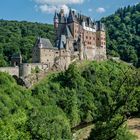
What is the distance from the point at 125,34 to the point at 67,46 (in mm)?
69224

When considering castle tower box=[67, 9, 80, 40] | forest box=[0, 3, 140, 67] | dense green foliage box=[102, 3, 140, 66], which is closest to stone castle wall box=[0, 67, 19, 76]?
castle tower box=[67, 9, 80, 40]

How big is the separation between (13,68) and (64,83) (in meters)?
13.8

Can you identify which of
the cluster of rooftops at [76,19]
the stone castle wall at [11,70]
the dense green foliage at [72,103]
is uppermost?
the cluster of rooftops at [76,19]

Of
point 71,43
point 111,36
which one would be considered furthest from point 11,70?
point 111,36

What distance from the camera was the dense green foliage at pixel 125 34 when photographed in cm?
14684

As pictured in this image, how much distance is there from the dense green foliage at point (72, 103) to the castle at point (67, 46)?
8.77 feet

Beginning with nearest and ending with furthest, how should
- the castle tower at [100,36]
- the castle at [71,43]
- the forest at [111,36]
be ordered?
the castle at [71,43]
the castle tower at [100,36]
the forest at [111,36]

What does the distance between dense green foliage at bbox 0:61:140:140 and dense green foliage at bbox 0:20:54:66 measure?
18.4 metres

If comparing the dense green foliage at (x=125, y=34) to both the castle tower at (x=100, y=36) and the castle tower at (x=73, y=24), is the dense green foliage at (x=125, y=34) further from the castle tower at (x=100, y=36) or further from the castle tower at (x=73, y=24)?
the castle tower at (x=73, y=24)

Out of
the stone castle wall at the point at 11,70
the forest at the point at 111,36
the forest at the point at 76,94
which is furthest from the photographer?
the forest at the point at 111,36

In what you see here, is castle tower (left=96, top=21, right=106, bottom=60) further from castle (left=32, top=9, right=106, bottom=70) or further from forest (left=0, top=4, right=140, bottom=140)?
forest (left=0, top=4, right=140, bottom=140)

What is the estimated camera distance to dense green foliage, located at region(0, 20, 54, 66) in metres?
138

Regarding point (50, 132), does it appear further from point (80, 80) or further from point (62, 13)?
point (62, 13)

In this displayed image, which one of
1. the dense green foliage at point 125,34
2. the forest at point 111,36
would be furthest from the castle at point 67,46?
the dense green foliage at point 125,34
